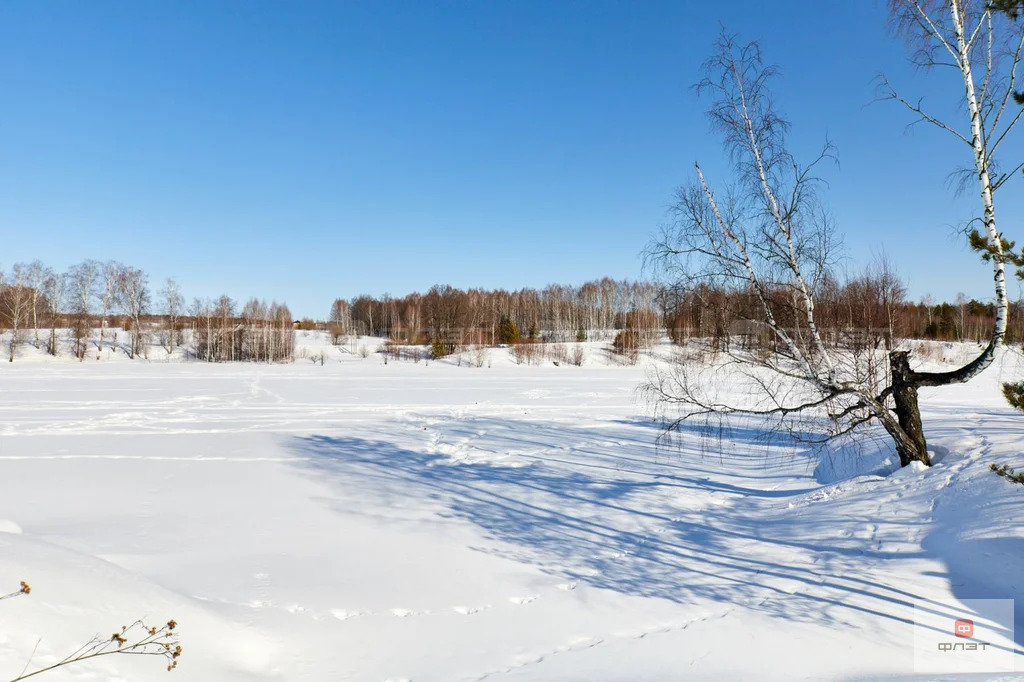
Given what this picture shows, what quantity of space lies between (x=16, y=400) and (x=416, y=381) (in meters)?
15.3

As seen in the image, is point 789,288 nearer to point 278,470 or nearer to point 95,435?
point 278,470

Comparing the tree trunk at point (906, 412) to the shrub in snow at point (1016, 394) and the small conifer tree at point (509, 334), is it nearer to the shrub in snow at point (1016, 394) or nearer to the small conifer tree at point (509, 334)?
the shrub in snow at point (1016, 394)

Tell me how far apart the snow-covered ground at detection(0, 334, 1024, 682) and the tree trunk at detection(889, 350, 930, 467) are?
1.10 ft

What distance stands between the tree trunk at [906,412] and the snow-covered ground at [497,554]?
34 centimetres

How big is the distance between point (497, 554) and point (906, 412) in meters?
5.75

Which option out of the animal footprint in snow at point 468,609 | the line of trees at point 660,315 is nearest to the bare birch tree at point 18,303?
the line of trees at point 660,315

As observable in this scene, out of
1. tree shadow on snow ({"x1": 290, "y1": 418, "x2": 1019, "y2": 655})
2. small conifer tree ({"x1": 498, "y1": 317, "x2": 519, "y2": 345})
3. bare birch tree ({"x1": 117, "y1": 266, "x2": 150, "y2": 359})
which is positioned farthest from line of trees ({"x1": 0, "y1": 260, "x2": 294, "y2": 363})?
tree shadow on snow ({"x1": 290, "y1": 418, "x2": 1019, "y2": 655})

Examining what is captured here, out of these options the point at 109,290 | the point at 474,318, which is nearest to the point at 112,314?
the point at 109,290

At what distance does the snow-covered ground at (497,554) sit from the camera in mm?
3783

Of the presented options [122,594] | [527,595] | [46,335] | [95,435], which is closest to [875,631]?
[527,595]

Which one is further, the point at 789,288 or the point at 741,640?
the point at 789,288

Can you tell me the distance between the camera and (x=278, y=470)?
389 inches

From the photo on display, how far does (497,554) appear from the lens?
19.8 ft

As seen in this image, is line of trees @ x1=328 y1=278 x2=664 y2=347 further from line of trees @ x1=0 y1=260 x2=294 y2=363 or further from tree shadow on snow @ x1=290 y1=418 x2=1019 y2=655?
tree shadow on snow @ x1=290 y1=418 x2=1019 y2=655
